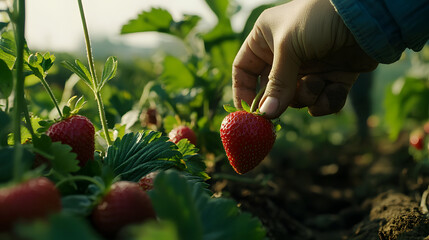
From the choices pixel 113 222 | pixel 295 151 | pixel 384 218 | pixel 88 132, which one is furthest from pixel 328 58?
pixel 295 151

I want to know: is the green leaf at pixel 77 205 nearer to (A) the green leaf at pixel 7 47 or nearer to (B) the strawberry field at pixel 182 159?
(B) the strawberry field at pixel 182 159

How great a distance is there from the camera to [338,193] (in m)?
2.45

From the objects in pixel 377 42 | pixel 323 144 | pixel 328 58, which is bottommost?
pixel 323 144

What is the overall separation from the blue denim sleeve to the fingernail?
0.32 metres

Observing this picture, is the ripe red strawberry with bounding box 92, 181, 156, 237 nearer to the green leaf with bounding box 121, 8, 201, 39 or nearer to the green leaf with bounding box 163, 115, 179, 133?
the green leaf with bounding box 163, 115, 179, 133

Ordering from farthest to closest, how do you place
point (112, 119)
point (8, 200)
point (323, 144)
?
point (323, 144)
point (112, 119)
point (8, 200)

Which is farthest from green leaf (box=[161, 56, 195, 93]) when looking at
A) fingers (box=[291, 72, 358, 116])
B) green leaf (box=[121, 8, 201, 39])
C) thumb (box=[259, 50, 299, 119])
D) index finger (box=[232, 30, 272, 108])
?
thumb (box=[259, 50, 299, 119])

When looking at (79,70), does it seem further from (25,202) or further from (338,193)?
(338,193)

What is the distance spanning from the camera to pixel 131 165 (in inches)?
42.0

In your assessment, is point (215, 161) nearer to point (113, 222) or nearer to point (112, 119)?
point (112, 119)

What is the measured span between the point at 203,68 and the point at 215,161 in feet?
2.18

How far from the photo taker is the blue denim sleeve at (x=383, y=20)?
1.25 m

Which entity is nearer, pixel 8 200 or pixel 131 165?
pixel 8 200

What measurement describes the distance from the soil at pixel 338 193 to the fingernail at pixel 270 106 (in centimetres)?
39
